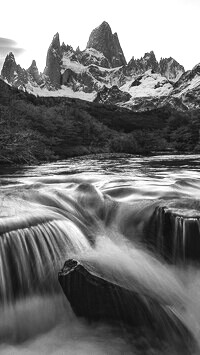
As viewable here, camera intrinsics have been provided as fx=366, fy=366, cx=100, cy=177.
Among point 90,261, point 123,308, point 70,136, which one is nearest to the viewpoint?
point 123,308

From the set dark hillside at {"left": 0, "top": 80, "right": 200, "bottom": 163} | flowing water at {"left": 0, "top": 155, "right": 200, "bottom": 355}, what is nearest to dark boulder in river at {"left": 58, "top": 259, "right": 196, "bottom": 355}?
flowing water at {"left": 0, "top": 155, "right": 200, "bottom": 355}

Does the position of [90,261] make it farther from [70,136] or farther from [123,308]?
[70,136]

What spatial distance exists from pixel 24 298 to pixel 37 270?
1.97 feet

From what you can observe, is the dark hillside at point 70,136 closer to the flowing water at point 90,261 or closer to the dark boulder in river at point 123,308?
the flowing water at point 90,261

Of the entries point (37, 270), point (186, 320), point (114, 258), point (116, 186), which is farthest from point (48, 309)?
point (116, 186)

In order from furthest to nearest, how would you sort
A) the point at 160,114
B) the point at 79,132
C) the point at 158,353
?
1. the point at 160,114
2. the point at 79,132
3. the point at 158,353

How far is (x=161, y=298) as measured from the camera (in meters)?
6.90

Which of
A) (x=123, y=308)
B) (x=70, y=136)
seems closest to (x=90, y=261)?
(x=123, y=308)

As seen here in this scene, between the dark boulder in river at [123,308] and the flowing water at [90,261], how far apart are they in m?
A: 0.12

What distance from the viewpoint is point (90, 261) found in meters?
7.31

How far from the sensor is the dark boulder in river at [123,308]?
5.93m

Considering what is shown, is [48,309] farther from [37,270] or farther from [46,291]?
[37,270]

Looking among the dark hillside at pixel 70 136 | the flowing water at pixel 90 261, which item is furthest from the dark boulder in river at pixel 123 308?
the dark hillside at pixel 70 136

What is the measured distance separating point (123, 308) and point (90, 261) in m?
1.50
